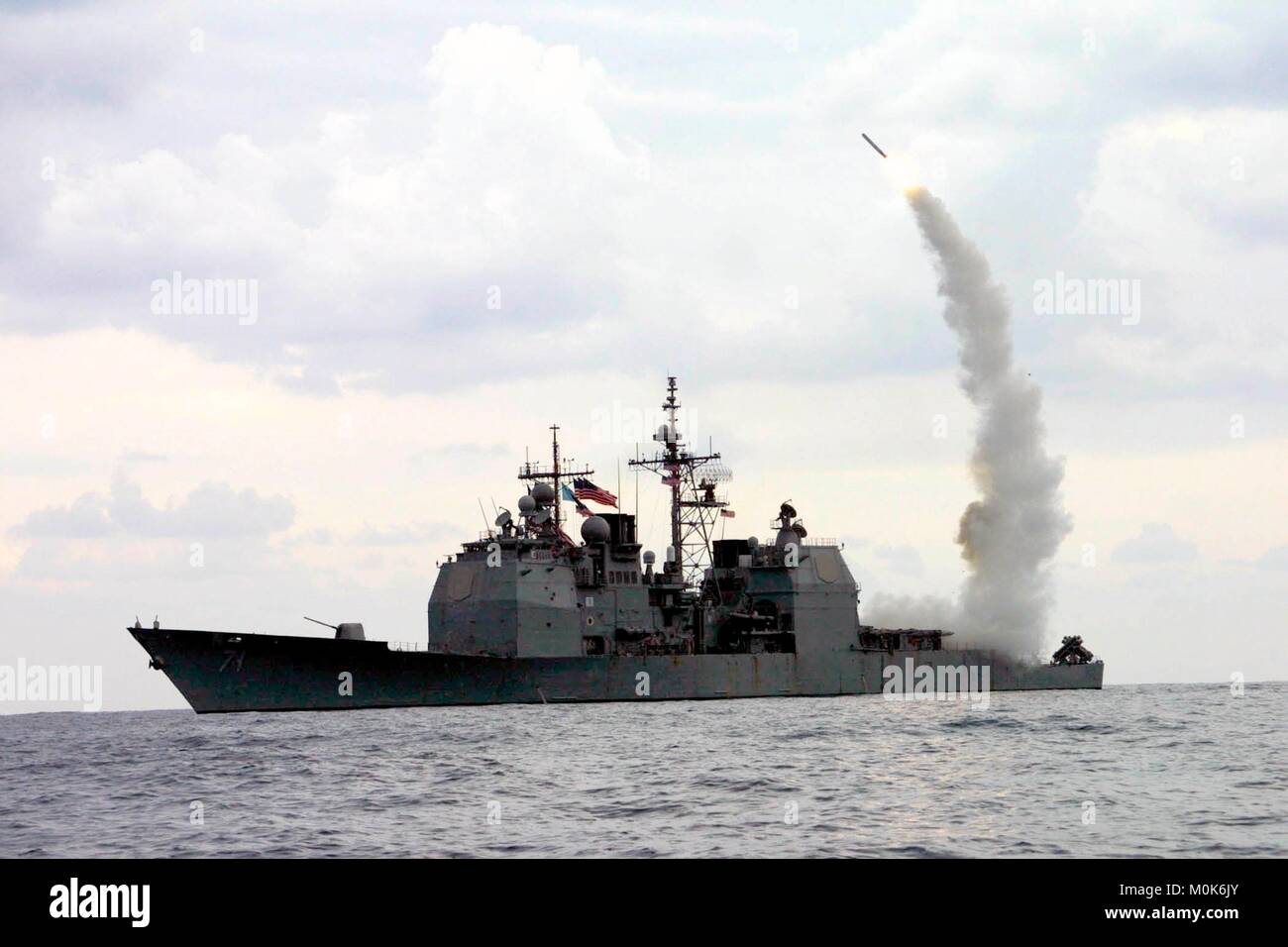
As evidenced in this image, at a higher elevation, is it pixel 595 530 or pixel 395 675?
pixel 595 530

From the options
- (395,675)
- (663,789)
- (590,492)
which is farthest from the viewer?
(590,492)

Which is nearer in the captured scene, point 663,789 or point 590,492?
point 663,789

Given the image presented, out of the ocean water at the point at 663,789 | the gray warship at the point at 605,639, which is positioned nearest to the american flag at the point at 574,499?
the gray warship at the point at 605,639

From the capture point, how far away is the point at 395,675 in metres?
48.4

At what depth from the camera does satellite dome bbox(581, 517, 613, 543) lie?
5606 cm

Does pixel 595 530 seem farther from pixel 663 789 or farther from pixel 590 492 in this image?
pixel 663 789

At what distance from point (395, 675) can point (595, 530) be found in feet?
35.8

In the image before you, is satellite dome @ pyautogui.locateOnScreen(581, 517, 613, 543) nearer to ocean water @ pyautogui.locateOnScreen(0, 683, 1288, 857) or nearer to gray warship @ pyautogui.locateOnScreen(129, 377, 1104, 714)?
gray warship @ pyautogui.locateOnScreen(129, 377, 1104, 714)

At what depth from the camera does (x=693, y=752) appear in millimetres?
31719

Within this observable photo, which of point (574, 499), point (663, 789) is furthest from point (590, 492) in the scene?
point (663, 789)

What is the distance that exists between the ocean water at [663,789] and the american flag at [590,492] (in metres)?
13.1

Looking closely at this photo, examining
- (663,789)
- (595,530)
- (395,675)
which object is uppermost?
(595,530)

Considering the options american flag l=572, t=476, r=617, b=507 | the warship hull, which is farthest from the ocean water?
american flag l=572, t=476, r=617, b=507
